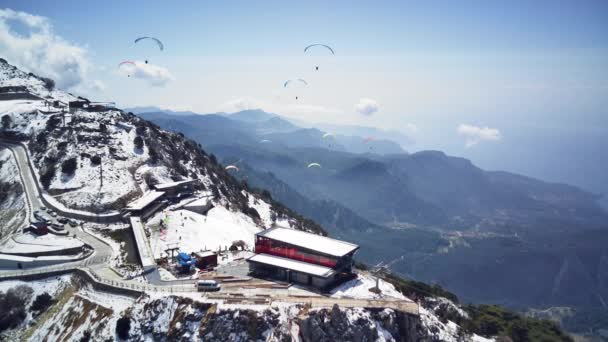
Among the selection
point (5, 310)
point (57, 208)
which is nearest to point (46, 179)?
point (57, 208)

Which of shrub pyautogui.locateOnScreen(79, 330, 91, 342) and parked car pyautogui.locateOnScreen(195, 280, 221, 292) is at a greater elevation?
parked car pyautogui.locateOnScreen(195, 280, 221, 292)

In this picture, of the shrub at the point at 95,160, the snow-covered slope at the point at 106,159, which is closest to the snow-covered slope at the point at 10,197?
the snow-covered slope at the point at 106,159

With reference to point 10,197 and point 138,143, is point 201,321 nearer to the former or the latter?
point 10,197

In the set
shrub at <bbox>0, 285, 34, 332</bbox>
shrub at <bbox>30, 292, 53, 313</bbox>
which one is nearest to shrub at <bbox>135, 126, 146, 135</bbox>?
shrub at <bbox>0, 285, 34, 332</bbox>

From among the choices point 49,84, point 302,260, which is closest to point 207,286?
point 302,260

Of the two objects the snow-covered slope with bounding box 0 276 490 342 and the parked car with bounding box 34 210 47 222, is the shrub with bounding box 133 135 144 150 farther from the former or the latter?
the snow-covered slope with bounding box 0 276 490 342

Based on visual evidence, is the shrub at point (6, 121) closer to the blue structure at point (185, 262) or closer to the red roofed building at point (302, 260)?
the blue structure at point (185, 262)
